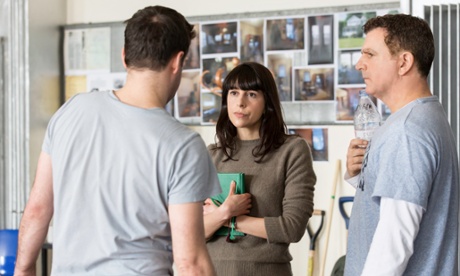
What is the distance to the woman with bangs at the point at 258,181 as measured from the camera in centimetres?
242

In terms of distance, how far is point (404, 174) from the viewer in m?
1.86

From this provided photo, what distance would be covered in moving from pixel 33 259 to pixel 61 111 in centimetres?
42

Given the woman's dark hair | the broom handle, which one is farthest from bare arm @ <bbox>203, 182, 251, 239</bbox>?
the broom handle

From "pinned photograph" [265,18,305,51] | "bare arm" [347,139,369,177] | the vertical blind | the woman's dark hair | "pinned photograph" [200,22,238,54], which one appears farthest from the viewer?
"pinned photograph" [200,22,238,54]

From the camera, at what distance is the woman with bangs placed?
2.42 m

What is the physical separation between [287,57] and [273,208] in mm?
2194

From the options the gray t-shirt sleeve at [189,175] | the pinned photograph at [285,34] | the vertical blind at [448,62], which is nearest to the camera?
A: the gray t-shirt sleeve at [189,175]

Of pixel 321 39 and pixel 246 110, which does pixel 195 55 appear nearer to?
pixel 321 39

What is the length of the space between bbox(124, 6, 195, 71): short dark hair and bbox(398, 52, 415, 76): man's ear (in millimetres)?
623

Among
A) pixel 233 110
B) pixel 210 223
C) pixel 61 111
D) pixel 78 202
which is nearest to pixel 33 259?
pixel 78 202

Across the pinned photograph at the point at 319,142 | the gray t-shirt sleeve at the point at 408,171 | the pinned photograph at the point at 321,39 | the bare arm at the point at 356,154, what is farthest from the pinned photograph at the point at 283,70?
the gray t-shirt sleeve at the point at 408,171

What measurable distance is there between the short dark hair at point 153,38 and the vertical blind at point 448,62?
2.31 m

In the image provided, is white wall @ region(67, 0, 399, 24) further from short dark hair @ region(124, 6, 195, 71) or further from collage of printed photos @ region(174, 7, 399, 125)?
short dark hair @ region(124, 6, 195, 71)

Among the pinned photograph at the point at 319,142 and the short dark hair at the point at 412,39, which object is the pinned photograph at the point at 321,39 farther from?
the short dark hair at the point at 412,39
